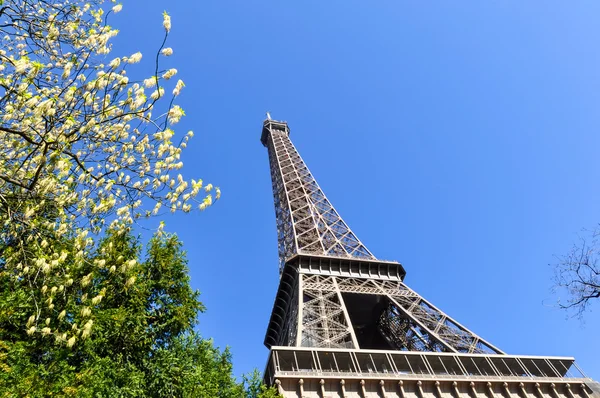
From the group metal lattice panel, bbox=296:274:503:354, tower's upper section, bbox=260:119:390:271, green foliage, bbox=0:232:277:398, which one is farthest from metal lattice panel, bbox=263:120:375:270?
green foliage, bbox=0:232:277:398

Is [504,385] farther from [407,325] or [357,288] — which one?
[357,288]

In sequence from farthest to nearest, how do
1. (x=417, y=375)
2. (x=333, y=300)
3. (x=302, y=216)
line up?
(x=302, y=216) < (x=333, y=300) < (x=417, y=375)

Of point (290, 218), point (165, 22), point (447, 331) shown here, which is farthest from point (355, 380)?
point (290, 218)

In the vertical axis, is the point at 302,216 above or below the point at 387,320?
above

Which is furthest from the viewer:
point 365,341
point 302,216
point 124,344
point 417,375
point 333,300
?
point 302,216

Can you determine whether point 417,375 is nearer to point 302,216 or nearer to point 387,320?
point 387,320

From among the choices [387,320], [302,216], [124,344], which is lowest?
[124,344]

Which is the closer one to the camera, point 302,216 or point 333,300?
point 333,300

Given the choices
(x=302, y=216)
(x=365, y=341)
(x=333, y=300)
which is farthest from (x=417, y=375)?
(x=302, y=216)
